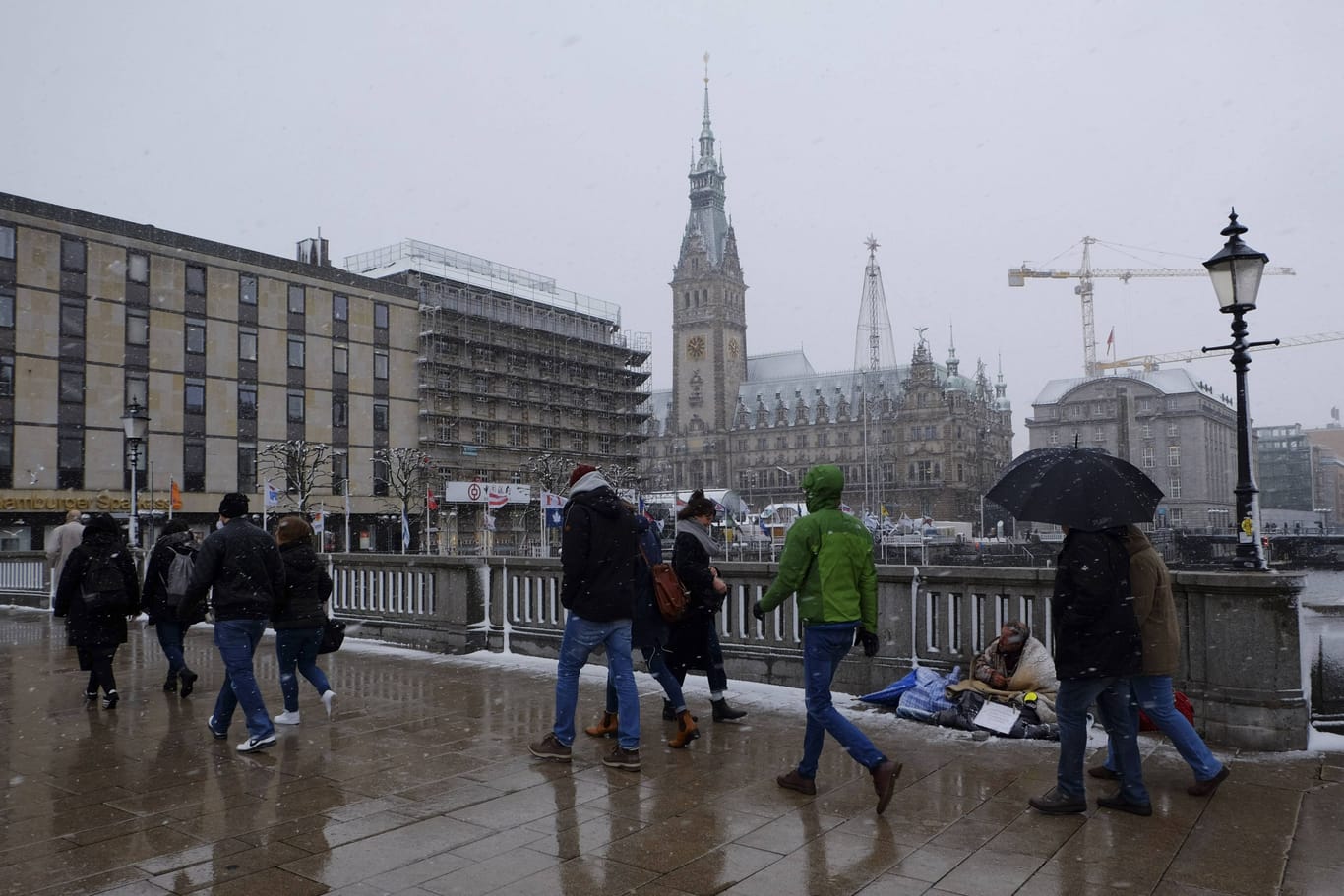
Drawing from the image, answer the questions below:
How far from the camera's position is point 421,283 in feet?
216

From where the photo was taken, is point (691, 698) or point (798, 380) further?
point (798, 380)

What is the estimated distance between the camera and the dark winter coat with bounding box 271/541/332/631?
8.10 metres

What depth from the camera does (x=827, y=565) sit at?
5.92m

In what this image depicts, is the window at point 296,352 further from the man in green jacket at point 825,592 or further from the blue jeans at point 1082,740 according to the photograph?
the blue jeans at point 1082,740

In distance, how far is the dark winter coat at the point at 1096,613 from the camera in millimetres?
5395

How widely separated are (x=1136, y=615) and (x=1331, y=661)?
14.2 feet

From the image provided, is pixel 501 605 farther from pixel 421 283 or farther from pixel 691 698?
pixel 421 283

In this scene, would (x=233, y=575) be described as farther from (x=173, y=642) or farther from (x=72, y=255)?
(x=72, y=255)

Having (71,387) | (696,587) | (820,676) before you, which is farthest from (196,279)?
(820,676)

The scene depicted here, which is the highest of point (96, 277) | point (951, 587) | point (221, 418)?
point (96, 277)

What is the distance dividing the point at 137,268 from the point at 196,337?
170 inches

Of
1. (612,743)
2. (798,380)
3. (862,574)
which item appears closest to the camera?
(862,574)

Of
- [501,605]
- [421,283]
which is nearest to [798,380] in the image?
[421,283]

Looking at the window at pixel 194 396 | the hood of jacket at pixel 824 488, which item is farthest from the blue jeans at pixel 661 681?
the window at pixel 194 396
